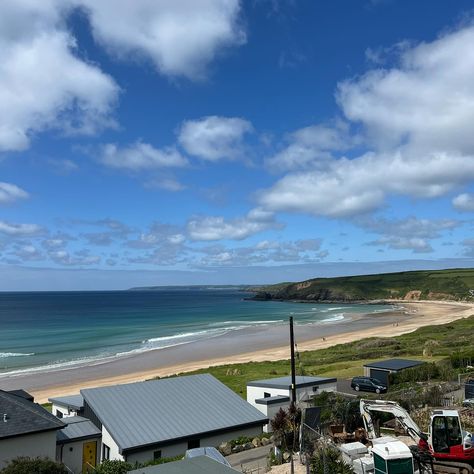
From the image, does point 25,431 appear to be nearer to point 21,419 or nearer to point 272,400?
point 21,419

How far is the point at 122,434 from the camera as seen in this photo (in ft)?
65.2

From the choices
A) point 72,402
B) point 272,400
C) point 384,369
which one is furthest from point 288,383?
point 72,402

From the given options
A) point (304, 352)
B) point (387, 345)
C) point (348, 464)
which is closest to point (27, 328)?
point (304, 352)

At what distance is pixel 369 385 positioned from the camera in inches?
1299

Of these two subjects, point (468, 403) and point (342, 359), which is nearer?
point (468, 403)

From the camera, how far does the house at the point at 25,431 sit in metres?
17.5

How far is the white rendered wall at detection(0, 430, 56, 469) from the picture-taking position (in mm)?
17359

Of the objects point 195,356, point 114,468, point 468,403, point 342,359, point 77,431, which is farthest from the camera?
point 195,356

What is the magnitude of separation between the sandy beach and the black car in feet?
77.4

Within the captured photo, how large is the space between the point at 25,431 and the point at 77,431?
317 centimetres

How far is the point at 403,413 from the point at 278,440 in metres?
5.90

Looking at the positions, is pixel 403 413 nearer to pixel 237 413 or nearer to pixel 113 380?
pixel 237 413

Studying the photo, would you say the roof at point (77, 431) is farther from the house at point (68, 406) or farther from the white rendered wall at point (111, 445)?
the house at point (68, 406)

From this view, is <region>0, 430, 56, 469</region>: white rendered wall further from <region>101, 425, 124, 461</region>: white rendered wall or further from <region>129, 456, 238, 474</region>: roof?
<region>129, 456, 238, 474</region>: roof
